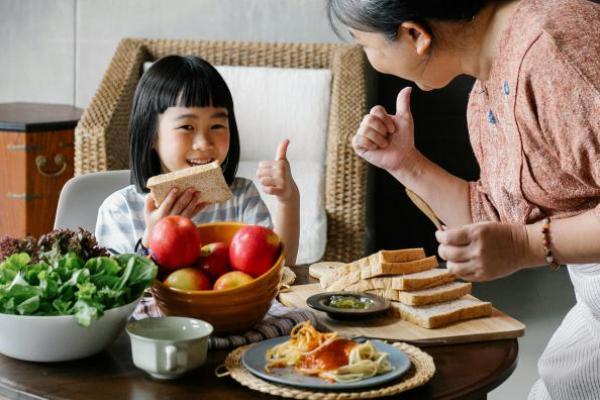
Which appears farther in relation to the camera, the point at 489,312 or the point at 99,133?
the point at 99,133

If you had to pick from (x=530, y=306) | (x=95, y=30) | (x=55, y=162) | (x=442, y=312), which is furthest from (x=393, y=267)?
(x=95, y=30)

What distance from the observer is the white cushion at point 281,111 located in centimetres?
384

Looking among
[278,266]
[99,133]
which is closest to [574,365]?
[278,266]

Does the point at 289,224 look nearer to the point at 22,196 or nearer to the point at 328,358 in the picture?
the point at 328,358

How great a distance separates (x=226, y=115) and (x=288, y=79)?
1.67m

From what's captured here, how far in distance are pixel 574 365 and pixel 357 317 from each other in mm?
492

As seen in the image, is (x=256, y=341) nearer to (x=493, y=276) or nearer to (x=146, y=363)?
(x=146, y=363)

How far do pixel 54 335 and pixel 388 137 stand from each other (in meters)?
0.80

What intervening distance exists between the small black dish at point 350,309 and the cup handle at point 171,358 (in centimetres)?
35

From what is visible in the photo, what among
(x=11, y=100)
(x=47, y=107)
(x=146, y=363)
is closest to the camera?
(x=146, y=363)

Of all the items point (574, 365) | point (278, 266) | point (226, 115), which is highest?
point (226, 115)

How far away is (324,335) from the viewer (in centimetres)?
137

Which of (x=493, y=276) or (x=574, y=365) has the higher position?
(x=493, y=276)

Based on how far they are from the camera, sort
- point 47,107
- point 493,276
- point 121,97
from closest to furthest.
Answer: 1. point 493,276
2. point 121,97
3. point 47,107
